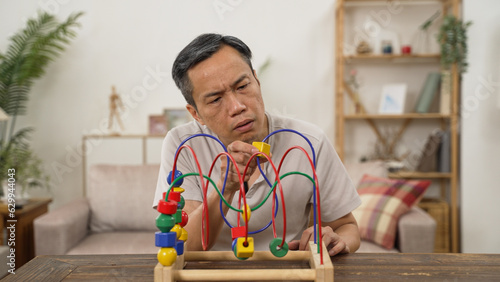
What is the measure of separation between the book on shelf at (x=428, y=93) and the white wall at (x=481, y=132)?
199mm

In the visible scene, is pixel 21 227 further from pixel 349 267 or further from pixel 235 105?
pixel 349 267

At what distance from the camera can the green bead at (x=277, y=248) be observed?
2.84 ft

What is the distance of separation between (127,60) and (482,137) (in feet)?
9.48

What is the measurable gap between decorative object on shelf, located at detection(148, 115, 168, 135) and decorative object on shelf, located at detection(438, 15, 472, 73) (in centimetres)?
223

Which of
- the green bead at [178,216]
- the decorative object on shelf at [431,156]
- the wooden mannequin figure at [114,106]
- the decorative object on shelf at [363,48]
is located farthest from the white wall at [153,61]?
the green bead at [178,216]

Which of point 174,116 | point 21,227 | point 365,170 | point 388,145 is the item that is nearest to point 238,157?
point 365,170

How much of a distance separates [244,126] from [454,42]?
Answer: 2646 mm

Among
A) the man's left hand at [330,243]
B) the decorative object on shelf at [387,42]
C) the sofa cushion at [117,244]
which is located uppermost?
the decorative object on shelf at [387,42]

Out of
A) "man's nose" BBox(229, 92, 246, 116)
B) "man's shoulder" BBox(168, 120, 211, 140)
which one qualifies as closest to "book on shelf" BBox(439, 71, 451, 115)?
"man's shoulder" BBox(168, 120, 211, 140)

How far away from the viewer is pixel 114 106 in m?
3.63

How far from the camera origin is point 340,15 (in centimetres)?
345

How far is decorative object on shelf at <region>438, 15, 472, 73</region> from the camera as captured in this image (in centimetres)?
326

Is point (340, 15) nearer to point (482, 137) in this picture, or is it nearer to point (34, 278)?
point (482, 137)

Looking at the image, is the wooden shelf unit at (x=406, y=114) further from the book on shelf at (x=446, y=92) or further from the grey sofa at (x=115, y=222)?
the grey sofa at (x=115, y=222)
